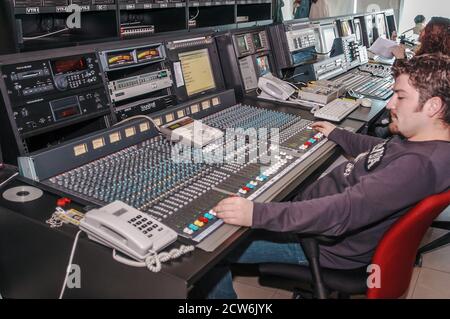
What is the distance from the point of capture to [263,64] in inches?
97.3

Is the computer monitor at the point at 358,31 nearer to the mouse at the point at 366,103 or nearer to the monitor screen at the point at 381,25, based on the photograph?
the monitor screen at the point at 381,25

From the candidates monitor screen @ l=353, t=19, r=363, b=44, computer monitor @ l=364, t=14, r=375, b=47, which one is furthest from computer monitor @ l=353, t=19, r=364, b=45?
computer monitor @ l=364, t=14, r=375, b=47

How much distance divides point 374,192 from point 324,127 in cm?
71

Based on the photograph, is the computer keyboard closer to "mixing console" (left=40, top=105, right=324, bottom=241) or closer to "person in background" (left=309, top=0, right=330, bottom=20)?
"mixing console" (left=40, top=105, right=324, bottom=241)

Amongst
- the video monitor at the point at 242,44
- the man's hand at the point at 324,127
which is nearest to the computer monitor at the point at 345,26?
the video monitor at the point at 242,44

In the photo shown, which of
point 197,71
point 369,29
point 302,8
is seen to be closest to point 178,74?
point 197,71

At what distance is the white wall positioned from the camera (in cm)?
606

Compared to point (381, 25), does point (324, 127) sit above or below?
below

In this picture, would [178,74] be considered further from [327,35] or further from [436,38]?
[436,38]

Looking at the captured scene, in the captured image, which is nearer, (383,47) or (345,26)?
(345,26)

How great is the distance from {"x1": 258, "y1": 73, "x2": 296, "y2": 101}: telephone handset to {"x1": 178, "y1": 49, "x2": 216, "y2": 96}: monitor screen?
0.94 feet

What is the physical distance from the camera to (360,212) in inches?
46.5

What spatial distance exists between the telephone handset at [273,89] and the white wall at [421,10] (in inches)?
193
